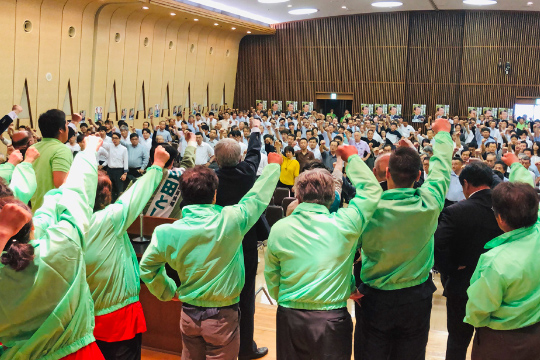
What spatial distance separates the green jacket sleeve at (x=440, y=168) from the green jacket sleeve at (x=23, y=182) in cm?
224

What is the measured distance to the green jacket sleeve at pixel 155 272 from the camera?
2.97 m

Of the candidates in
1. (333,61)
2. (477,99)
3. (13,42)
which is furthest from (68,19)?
(477,99)

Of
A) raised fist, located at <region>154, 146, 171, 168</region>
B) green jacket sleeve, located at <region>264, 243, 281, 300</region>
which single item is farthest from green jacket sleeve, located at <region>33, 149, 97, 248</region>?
green jacket sleeve, located at <region>264, 243, 281, 300</region>

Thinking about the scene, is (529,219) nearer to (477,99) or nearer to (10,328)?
(10,328)

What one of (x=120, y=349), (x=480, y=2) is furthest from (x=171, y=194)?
(x=480, y=2)

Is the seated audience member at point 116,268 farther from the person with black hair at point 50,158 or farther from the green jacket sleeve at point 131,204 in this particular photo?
the person with black hair at point 50,158

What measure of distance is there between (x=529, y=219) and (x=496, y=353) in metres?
0.72

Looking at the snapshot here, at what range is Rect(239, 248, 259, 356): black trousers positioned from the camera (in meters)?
3.94

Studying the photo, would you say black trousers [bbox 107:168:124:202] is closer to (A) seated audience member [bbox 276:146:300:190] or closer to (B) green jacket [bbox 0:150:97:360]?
(A) seated audience member [bbox 276:146:300:190]

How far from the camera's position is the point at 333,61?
77.8ft

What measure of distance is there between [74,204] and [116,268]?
0.82 metres

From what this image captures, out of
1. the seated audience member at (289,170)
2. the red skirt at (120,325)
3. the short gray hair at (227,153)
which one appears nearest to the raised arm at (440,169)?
the short gray hair at (227,153)

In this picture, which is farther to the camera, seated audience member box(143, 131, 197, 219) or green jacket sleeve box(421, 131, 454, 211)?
seated audience member box(143, 131, 197, 219)

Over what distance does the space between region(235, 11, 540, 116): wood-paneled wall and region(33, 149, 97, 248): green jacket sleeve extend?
21.8 meters
